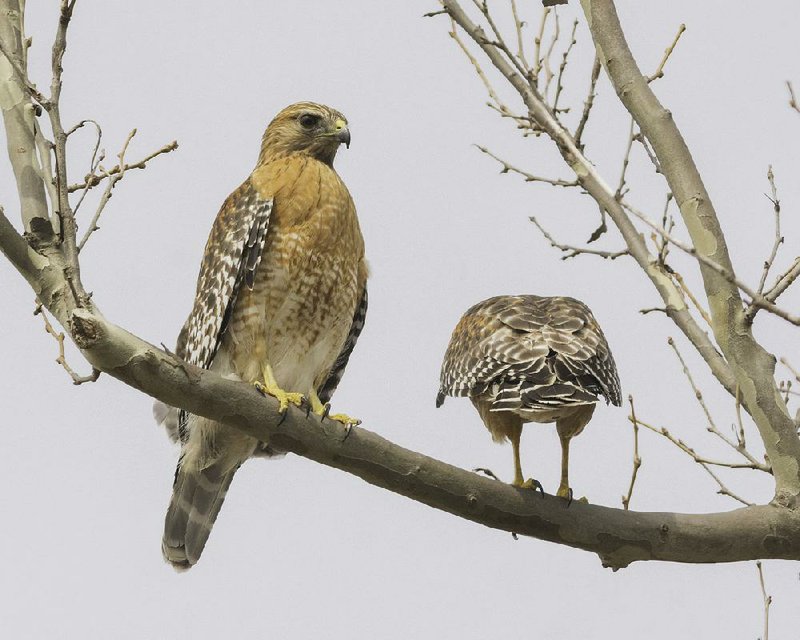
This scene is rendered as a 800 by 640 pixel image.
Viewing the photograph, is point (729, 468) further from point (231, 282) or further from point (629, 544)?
point (231, 282)

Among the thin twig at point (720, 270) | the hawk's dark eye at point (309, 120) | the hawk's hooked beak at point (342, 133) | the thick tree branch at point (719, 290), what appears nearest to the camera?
the thin twig at point (720, 270)

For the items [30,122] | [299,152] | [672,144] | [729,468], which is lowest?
[729,468]

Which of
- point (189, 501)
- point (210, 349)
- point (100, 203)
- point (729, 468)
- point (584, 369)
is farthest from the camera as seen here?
point (189, 501)

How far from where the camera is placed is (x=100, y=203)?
15.8ft

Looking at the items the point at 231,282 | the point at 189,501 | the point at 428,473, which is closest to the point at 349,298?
the point at 231,282

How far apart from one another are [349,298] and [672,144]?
2484mm

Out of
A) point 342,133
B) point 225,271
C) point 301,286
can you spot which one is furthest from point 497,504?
point 342,133

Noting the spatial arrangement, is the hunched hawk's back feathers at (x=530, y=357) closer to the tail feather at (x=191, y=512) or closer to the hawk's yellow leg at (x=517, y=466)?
the hawk's yellow leg at (x=517, y=466)

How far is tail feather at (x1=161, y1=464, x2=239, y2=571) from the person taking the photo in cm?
734

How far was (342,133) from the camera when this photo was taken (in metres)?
7.62

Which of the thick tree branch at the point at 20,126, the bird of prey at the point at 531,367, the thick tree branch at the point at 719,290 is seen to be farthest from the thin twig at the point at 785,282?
the thick tree branch at the point at 20,126

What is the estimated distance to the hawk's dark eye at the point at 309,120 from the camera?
25.5 feet

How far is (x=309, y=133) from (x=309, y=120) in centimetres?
10

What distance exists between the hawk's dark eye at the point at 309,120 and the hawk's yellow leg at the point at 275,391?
5.67 ft
